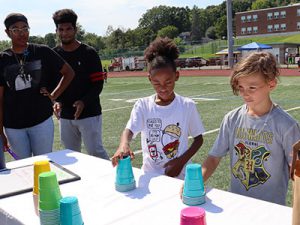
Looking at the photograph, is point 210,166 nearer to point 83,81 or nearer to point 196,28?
point 83,81

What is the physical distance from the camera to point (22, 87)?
11.4ft

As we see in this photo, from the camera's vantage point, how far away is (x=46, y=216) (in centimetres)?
158

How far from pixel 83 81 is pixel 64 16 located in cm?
67

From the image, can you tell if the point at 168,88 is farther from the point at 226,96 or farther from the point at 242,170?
the point at 226,96

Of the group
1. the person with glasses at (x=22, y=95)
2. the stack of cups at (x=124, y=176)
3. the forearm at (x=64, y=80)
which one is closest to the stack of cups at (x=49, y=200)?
the stack of cups at (x=124, y=176)

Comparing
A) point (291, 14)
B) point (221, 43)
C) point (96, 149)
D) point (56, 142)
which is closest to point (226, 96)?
point (56, 142)

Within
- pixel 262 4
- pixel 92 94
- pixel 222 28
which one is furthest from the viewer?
pixel 262 4

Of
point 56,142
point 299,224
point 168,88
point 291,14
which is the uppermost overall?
point 291,14

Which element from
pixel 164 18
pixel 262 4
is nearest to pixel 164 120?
pixel 262 4

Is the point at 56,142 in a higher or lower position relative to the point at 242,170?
lower

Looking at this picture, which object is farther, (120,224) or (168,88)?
(168,88)

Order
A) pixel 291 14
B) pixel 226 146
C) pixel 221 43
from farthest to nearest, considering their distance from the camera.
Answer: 1. pixel 291 14
2. pixel 221 43
3. pixel 226 146

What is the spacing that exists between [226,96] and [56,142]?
6419 millimetres

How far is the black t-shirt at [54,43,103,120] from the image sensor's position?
12.8 ft
